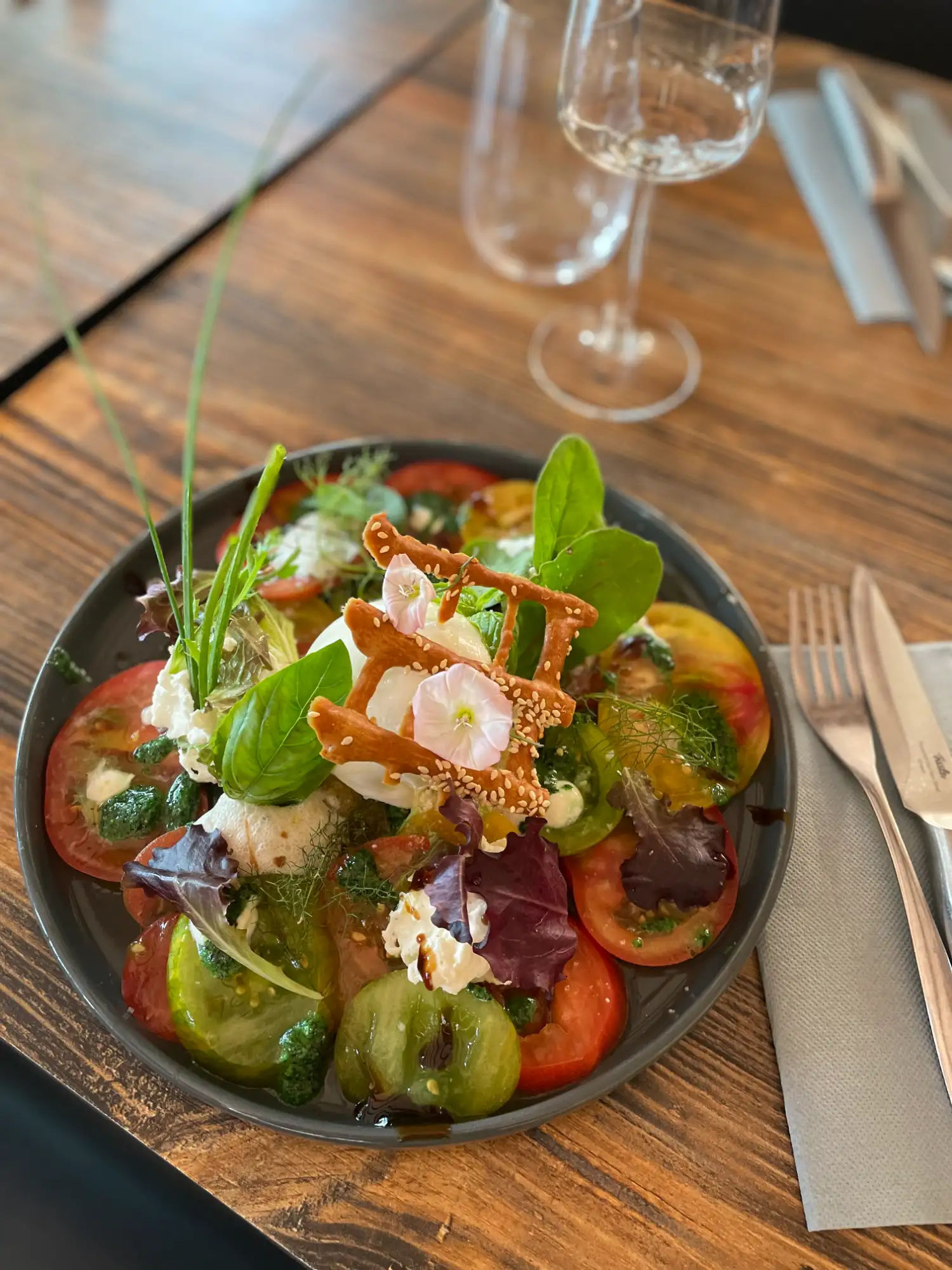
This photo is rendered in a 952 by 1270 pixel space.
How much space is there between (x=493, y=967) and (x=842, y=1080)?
13.0 inches

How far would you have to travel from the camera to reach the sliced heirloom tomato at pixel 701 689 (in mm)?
950

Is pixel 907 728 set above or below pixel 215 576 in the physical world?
below

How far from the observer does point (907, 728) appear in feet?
3.41

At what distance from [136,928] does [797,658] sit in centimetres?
74

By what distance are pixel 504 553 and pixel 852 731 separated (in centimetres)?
42

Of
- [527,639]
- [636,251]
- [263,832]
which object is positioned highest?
[636,251]

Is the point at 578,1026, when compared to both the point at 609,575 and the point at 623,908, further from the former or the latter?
the point at 609,575

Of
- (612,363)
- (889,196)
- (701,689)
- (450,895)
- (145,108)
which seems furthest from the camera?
(145,108)

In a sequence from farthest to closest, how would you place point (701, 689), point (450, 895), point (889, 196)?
1. point (889, 196)
2. point (701, 689)
3. point (450, 895)

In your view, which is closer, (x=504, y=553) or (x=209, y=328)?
(x=209, y=328)

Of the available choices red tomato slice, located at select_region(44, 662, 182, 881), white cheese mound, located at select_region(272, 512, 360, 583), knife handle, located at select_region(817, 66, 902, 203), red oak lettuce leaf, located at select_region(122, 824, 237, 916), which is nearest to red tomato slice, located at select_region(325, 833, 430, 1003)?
red oak lettuce leaf, located at select_region(122, 824, 237, 916)

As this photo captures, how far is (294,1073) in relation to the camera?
0.79 m

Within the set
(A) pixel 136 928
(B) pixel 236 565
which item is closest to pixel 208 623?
(B) pixel 236 565

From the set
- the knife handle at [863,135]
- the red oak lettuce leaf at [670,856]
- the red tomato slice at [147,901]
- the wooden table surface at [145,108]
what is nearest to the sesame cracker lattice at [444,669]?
the red oak lettuce leaf at [670,856]
